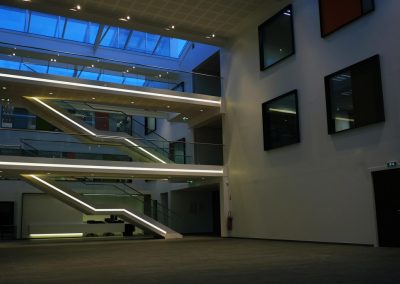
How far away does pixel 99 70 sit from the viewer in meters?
18.7

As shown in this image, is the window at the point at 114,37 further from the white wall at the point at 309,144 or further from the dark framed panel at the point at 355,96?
the dark framed panel at the point at 355,96

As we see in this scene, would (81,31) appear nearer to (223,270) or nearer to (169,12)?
(169,12)

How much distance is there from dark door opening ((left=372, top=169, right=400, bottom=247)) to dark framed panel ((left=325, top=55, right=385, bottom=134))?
1.59m

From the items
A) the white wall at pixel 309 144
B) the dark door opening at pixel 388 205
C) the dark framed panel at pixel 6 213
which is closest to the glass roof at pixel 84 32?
the white wall at pixel 309 144

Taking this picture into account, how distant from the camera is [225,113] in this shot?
20203 mm

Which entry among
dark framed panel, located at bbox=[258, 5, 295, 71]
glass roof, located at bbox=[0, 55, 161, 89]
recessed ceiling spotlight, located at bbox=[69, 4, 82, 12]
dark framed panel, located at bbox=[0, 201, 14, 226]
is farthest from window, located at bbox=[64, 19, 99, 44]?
dark framed panel, located at bbox=[258, 5, 295, 71]

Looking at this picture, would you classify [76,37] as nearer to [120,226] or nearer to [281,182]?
[120,226]

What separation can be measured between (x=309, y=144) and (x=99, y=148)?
8.67m

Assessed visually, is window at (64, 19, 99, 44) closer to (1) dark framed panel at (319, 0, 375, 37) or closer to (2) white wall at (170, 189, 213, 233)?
(2) white wall at (170, 189, 213, 233)

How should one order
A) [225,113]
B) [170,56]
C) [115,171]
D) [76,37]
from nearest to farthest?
[115,171] → [225,113] → [76,37] → [170,56]

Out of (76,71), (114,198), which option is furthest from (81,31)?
(114,198)

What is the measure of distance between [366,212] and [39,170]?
38.0 feet

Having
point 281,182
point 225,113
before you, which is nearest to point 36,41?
point 225,113

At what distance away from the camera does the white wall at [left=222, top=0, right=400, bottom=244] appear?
12.2m
